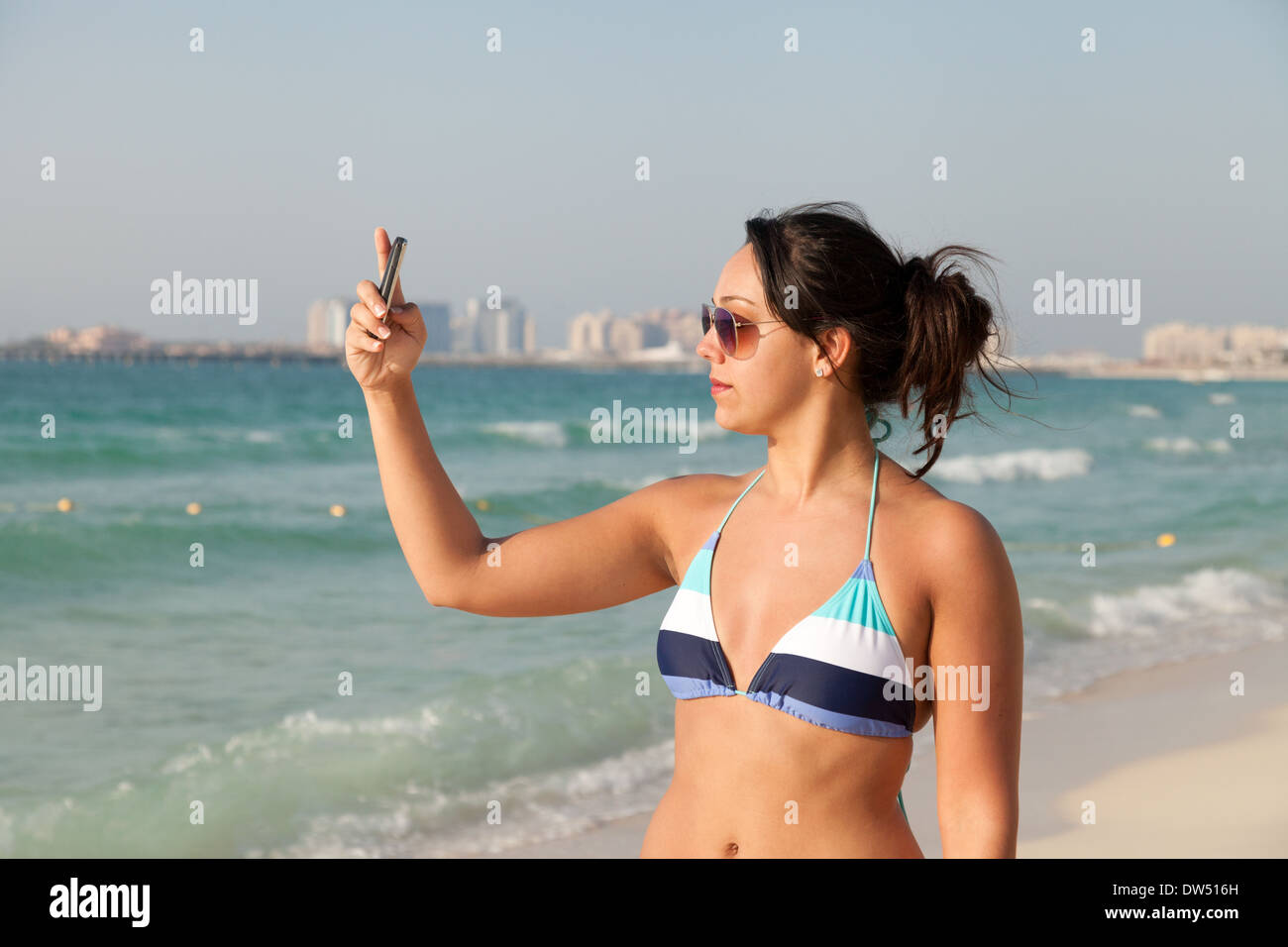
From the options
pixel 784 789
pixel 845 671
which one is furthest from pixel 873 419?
pixel 784 789

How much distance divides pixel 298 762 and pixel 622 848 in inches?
83.7

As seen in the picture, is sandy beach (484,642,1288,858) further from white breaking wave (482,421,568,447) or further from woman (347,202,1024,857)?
white breaking wave (482,421,568,447)

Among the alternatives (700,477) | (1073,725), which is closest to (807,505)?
(700,477)

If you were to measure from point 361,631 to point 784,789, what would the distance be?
8.01m

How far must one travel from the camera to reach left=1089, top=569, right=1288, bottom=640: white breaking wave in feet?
30.5

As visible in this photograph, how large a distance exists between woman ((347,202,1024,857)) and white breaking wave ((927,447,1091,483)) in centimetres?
1933

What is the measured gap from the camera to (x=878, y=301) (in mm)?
1787

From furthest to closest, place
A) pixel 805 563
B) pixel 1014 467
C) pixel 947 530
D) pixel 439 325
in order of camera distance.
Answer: pixel 439 325, pixel 1014 467, pixel 805 563, pixel 947 530

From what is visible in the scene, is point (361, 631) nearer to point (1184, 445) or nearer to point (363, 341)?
point (363, 341)

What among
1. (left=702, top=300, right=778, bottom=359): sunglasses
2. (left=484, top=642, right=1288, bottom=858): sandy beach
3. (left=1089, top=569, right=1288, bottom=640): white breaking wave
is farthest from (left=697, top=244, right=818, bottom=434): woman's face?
(left=1089, top=569, right=1288, bottom=640): white breaking wave

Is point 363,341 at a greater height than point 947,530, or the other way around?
point 363,341

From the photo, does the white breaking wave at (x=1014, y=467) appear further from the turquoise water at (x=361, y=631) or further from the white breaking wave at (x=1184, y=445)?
the white breaking wave at (x=1184, y=445)

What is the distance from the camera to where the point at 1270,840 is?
17.1ft

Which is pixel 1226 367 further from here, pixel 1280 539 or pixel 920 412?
pixel 920 412
